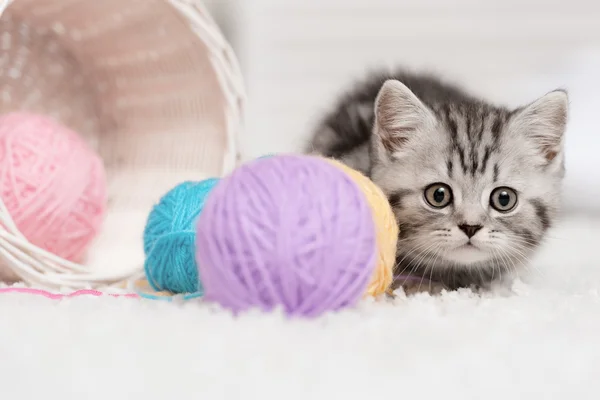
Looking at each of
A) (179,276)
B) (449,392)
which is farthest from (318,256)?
(179,276)

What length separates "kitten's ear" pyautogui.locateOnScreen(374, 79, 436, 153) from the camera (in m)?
1.08

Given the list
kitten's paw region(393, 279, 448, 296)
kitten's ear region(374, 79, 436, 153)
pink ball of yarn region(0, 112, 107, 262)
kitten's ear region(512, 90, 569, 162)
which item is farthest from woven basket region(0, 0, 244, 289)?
kitten's ear region(512, 90, 569, 162)

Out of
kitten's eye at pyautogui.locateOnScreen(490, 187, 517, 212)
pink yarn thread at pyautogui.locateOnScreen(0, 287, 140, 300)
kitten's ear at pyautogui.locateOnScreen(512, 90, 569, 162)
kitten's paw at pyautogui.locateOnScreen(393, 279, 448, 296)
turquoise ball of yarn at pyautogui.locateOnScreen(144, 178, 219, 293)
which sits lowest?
kitten's paw at pyautogui.locateOnScreen(393, 279, 448, 296)

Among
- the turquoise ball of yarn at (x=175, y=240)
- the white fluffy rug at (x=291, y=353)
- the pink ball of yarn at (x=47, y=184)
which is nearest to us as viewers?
the white fluffy rug at (x=291, y=353)

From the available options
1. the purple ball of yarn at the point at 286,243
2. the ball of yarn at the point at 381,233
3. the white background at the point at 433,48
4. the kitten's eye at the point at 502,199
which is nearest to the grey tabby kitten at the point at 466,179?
the kitten's eye at the point at 502,199

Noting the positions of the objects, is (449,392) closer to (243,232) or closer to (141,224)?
(243,232)

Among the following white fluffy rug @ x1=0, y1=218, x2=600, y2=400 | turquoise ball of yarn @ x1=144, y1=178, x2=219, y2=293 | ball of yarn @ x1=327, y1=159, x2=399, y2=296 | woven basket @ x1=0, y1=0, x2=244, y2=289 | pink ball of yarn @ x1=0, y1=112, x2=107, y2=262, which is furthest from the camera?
woven basket @ x1=0, y1=0, x2=244, y2=289

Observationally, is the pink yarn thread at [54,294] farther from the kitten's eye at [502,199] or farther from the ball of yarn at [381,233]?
the kitten's eye at [502,199]

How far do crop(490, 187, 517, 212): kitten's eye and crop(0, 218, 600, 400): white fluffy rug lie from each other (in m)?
0.24

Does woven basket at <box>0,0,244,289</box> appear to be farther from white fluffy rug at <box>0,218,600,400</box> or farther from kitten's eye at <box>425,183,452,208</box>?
white fluffy rug at <box>0,218,600,400</box>

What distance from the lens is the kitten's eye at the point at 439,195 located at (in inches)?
Answer: 41.1

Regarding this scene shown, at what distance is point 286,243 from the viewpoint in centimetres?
71

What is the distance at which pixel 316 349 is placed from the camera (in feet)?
2.09

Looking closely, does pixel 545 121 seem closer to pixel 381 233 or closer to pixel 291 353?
pixel 381 233
